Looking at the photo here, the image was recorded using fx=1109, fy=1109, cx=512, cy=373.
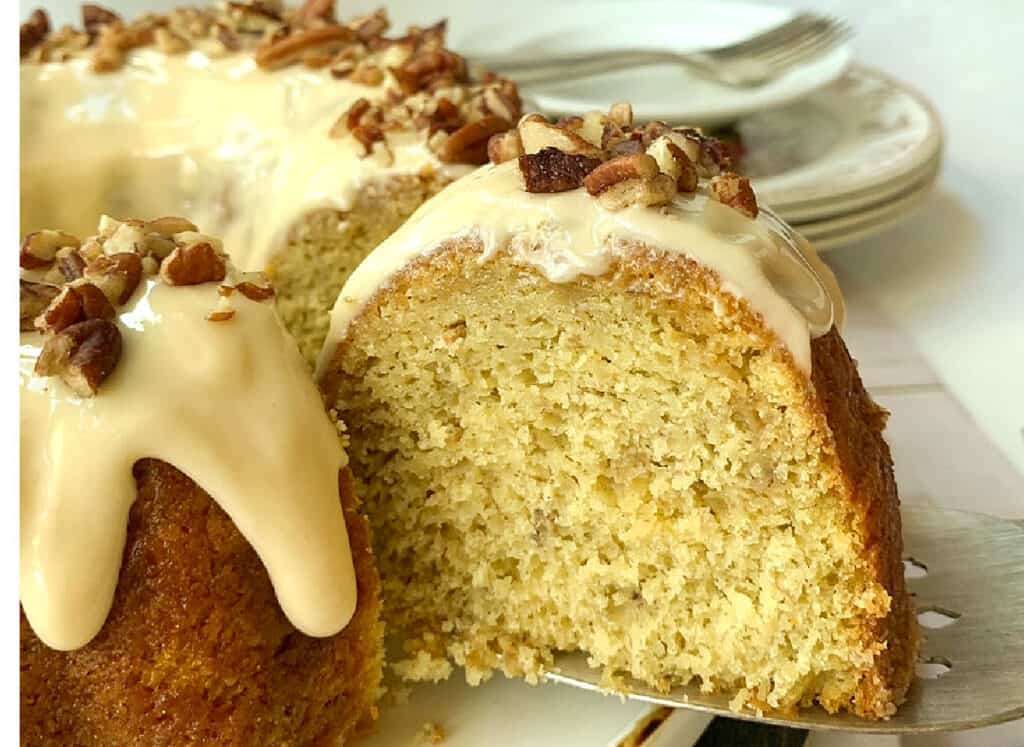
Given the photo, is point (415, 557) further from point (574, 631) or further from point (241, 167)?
point (241, 167)

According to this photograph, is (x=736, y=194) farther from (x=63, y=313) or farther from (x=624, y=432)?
(x=63, y=313)

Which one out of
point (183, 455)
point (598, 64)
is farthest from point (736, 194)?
point (598, 64)

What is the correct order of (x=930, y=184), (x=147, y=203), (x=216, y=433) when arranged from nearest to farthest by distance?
(x=216, y=433)
(x=147, y=203)
(x=930, y=184)

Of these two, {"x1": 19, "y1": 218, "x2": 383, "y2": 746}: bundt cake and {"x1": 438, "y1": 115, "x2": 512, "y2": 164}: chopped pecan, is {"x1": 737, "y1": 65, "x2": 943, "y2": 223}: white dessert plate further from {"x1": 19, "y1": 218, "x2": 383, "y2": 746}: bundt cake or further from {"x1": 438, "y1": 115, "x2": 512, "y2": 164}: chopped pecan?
{"x1": 19, "y1": 218, "x2": 383, "y2": 746}: bundt cake

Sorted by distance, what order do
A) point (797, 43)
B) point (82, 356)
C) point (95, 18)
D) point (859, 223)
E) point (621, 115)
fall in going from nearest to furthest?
point (82, 356), point (621, 115), point (95, 18), point (859, 223), point (797, 43)

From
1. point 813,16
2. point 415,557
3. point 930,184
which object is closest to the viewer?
point 415,557

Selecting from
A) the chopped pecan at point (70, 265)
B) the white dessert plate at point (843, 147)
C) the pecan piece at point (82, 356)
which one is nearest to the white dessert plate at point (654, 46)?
the white dessert plate at point (843, 147)

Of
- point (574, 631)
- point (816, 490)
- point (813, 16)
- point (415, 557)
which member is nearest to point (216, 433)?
point (415, 557)
